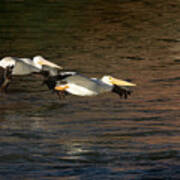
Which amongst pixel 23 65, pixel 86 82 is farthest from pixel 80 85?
pixel 23 65

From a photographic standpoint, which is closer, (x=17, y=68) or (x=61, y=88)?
(x=61, y=88)

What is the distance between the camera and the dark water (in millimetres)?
9344

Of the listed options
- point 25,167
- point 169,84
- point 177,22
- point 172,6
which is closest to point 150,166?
point 25,167

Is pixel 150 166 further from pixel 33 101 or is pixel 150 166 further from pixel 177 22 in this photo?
pixel 177 22

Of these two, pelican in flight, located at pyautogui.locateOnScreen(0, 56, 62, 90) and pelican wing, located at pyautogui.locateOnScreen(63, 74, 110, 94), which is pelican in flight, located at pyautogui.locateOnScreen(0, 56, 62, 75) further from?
pelican wing, located at pyautogui.locateOnScreen(63, 74, 110, 94)

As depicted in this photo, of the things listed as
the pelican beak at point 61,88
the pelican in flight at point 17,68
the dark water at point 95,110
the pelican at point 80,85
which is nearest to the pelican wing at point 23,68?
the pelican in flight at point 17,68

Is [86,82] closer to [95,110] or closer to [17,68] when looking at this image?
[95,110]

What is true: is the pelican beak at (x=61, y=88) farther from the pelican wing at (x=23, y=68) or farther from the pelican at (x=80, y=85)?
the pelican wing at (x=23, y=68)

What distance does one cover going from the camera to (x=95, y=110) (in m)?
12.4

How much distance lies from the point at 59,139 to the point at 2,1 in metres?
19.4

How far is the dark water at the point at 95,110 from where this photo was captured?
30.7 feet


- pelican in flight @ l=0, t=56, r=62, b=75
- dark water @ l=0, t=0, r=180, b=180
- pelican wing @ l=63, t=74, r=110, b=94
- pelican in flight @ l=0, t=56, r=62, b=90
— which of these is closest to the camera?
dark water @ l=0, t=0, r=180, b=180

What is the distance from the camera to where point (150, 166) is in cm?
927

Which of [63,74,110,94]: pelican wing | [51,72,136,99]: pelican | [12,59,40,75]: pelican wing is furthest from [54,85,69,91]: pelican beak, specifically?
[12,59,40,75]: pelican wing
